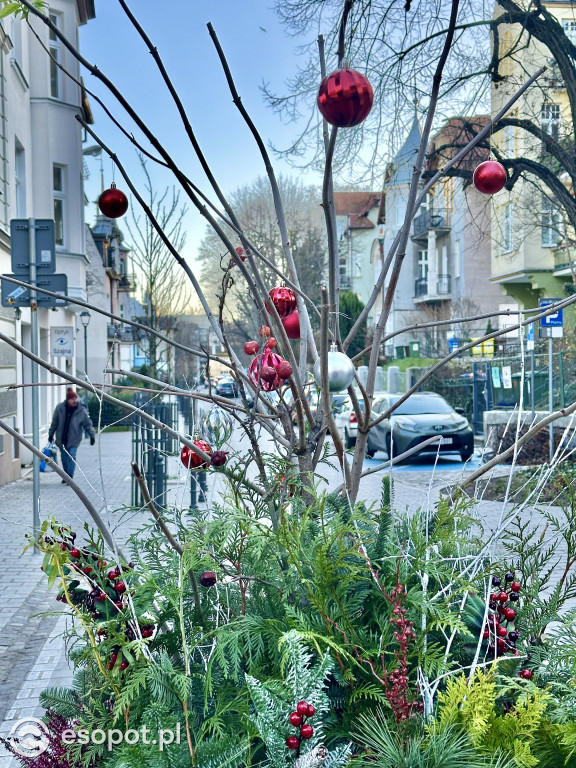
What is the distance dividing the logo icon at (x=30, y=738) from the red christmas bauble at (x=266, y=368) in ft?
3.32

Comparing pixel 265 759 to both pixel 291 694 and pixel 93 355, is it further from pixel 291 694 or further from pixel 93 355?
pixel 93 355

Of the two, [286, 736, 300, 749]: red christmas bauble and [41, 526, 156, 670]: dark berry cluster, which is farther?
[41, 526, 156, 670]: dark berry cluster

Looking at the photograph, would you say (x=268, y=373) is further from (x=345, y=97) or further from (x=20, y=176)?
(x=20, y=176)

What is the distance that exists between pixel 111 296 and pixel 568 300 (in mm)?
68717

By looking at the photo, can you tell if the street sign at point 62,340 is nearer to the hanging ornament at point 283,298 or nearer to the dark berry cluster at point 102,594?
the hanging ornament at point 283,298

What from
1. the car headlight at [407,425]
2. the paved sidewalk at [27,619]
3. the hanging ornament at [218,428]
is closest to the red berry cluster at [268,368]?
the hanging ornament at [218,428]

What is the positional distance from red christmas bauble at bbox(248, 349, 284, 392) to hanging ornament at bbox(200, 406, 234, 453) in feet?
0.44

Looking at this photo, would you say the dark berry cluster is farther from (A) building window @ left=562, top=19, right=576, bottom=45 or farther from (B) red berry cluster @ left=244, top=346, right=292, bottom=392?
(A) building window @ left=562, top=19, right=576, bottom=45

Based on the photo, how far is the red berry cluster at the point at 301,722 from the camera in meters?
1.68

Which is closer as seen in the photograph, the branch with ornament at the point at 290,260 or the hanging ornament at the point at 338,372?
the branch with ornament at the point at 290,260

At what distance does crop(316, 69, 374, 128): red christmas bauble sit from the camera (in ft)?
6.21

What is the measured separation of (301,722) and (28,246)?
8.45 meters

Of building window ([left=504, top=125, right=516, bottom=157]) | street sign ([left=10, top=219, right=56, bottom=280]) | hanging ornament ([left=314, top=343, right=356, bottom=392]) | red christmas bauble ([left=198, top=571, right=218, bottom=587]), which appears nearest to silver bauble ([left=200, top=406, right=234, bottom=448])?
hanging ornament ([left=314, top=343, right=356, bottom=392])

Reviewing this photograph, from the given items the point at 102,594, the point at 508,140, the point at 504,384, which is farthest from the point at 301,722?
the point at 504,384
